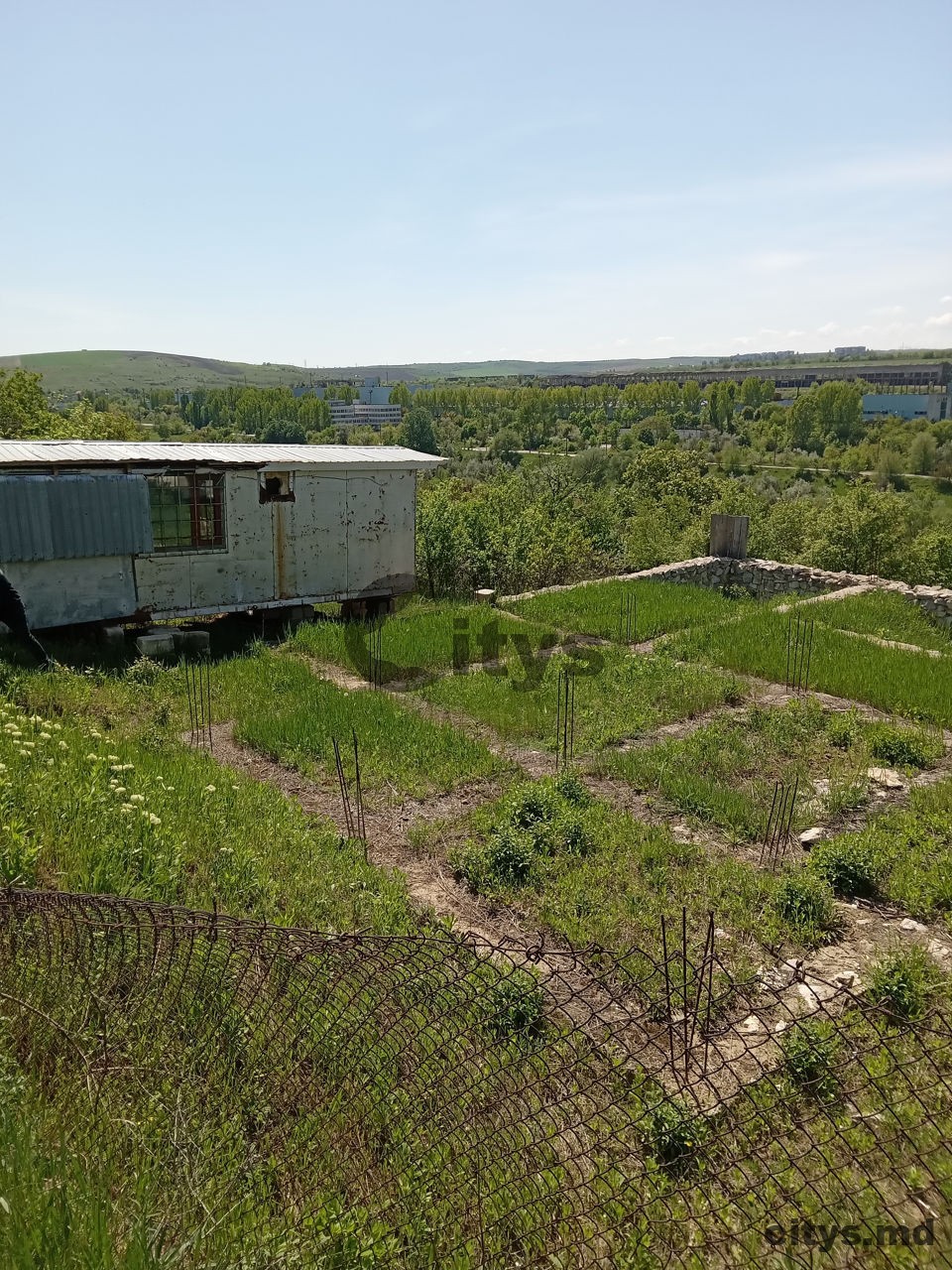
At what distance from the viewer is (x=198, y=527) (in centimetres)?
1352

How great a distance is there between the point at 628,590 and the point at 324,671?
7.37 metres

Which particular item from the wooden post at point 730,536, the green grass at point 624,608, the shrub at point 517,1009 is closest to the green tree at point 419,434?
the wooden post at point 730,536

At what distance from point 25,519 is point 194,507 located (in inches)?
106

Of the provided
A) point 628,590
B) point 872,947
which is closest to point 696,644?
point 628,590

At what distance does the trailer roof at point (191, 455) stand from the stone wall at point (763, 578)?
4223mm

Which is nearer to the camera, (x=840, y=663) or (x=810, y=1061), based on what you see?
(x=810, y=1061)

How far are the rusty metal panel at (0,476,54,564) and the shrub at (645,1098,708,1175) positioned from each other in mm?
10960

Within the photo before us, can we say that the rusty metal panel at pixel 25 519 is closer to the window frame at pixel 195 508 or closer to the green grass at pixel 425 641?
the window frame at pixel 195 508

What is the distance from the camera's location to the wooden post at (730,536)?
1938 centimetres

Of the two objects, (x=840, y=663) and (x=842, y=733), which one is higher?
(x=840, y=663)

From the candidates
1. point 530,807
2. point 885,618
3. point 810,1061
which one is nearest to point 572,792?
point 530,807

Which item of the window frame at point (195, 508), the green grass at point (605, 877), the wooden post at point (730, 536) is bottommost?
the green grass at point (605, 877)

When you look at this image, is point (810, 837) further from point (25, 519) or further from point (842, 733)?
point (25, 519)

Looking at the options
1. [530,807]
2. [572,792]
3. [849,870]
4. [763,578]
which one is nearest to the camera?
[849,870]
